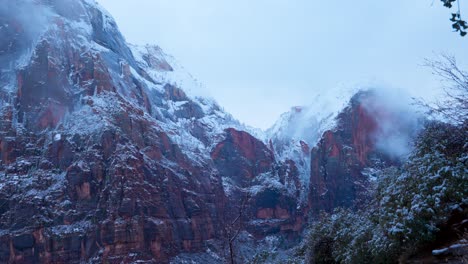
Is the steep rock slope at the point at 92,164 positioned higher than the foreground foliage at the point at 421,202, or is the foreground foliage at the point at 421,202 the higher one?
the steep rock slope at the point at 92,164

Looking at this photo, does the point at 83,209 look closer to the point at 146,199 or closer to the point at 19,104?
the point at 146,199

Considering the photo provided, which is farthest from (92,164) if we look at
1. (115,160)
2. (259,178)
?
(259,178)

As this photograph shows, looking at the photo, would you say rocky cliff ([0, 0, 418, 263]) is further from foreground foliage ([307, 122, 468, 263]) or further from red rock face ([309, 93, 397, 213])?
foreground foliage ([307, 122, 468, 263])

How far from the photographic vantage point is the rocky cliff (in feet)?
278

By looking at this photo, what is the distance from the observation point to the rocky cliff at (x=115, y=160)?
84.8 metres

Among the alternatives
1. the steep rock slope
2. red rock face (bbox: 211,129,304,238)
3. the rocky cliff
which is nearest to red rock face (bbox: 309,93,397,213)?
the rocky cliff

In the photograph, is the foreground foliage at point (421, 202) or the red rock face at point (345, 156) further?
the red rock face at point (345, 156)

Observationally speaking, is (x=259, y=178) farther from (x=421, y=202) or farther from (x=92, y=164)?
(x=421, y=202)

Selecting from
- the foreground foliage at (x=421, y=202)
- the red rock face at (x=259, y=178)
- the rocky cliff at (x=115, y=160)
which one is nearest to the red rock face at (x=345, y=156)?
the rocky cliff at (x=115, y=160)

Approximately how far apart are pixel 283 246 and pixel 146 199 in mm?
41114

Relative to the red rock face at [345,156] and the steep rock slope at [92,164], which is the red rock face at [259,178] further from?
the red rock face at [345,156]

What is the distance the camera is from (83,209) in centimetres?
8756

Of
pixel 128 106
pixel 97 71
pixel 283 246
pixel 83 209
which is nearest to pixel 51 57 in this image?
pixel 97 71

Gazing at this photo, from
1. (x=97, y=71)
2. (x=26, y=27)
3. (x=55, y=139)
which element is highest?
(x=26, y=27)
